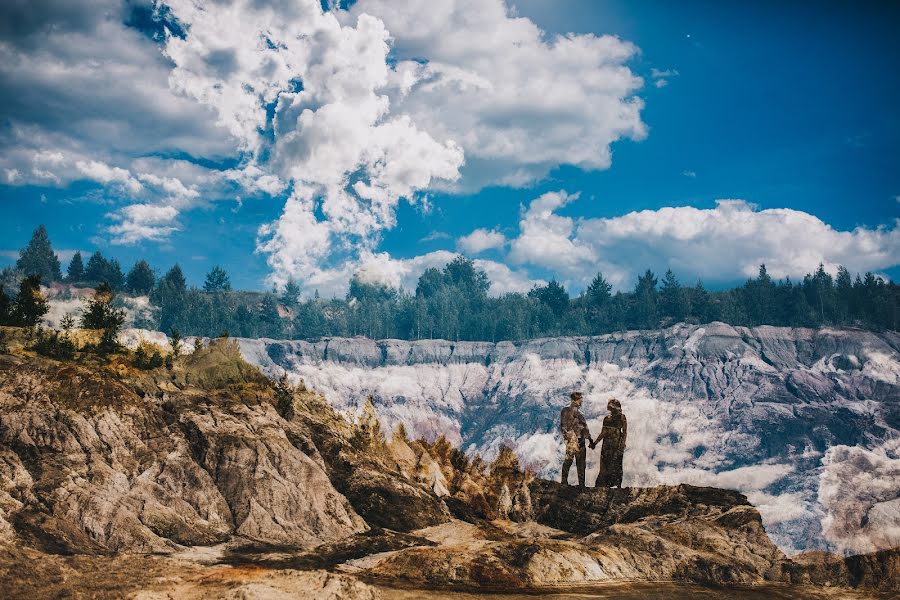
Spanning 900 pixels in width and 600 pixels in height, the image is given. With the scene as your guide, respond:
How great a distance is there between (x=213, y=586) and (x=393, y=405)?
148m

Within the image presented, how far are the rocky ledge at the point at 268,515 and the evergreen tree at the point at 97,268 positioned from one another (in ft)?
482

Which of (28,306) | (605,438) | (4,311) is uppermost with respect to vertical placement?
(28,306)

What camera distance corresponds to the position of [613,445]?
118ft

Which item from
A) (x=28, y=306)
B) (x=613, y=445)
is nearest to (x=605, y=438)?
(x=613, y=445)

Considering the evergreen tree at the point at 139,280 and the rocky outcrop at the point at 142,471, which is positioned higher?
the evergreen tree at the point at 139,280

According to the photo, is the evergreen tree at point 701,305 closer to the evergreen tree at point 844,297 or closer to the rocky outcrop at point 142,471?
the evergreen tree at point 844,297

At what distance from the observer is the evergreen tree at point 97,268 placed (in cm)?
17000

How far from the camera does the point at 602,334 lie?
179m

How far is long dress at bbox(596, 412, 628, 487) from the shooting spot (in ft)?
118

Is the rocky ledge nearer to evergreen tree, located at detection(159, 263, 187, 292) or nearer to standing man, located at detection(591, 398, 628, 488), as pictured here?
standing man, located at detection(591, 398, 628, 488)

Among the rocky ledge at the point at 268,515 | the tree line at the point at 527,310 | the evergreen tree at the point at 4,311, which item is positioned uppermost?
the tree line at the point at 527,310

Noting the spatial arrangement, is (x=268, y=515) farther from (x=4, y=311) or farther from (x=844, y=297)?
(x=844, y=297)

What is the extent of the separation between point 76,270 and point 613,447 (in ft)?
536

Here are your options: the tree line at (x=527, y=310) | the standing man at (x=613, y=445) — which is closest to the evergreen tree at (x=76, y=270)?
the tree line at (x=527, y=310)
